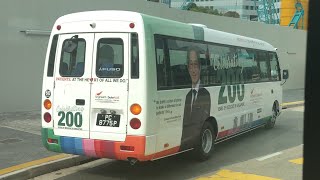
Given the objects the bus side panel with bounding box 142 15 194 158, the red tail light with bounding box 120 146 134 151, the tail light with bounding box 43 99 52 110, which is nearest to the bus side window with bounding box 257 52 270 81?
the bus side panel with bounding box 142 15 194 158

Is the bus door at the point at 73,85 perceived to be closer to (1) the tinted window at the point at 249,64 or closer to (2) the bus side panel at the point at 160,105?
(2) the bus side panel at the point at 160,105

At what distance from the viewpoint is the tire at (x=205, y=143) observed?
26.6ft

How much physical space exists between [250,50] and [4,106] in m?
6.71

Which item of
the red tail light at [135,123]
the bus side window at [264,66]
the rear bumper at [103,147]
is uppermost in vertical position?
the bus side window at [264,66]

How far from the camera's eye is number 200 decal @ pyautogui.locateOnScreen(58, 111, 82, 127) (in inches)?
268

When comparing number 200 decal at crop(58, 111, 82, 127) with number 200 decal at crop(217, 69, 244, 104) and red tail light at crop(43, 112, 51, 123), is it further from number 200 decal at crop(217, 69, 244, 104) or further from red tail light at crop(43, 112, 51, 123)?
number 200 decal at crop(217, 69, 244, 104)

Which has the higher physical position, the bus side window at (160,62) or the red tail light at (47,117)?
the bus side window at (160,62)

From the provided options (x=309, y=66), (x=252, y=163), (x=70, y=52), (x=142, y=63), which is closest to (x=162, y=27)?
(x=142, y=63)

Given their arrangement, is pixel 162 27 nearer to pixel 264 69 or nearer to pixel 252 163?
pixel 252 163

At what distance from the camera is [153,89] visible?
6594mm

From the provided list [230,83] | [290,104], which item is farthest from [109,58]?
[290,104]

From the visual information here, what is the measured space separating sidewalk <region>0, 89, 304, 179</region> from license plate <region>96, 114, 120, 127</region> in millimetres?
1310

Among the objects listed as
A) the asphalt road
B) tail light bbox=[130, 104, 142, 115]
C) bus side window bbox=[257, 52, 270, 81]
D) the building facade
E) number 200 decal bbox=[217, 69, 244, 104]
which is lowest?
the asphalt road

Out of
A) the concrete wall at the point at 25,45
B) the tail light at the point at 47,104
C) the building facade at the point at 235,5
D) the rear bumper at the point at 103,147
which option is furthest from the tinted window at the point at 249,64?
the building facade at the point at 235,5
